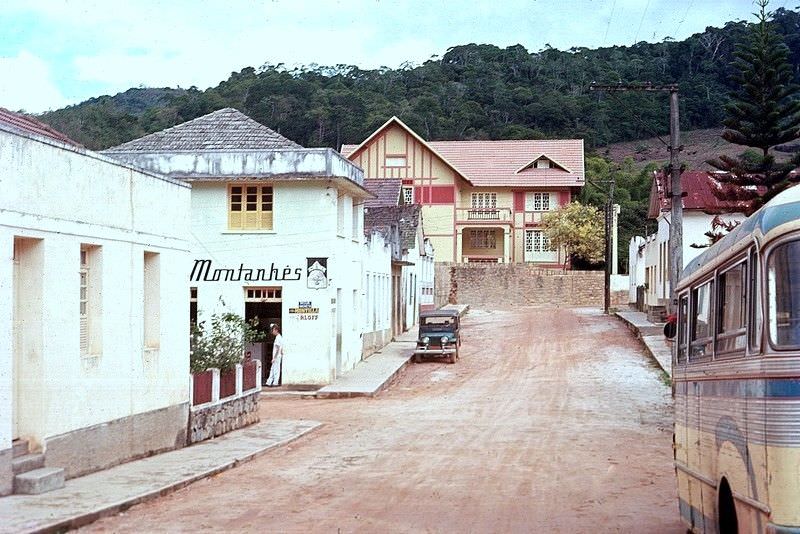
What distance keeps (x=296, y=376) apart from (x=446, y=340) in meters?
9.41

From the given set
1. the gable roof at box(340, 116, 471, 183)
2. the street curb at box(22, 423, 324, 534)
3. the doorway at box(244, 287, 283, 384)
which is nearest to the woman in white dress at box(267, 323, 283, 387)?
the doorway at box(244, 287, 283, 384)

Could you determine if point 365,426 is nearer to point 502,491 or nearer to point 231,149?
point 502,491

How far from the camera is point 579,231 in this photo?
70.0 metres

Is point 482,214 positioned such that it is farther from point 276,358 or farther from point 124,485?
point 124,485

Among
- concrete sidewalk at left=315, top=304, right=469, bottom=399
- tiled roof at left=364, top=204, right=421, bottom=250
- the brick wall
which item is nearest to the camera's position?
concrete sidewalk at left=315, top=304, right=469, bottom=399

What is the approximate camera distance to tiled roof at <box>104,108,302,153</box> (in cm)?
3331

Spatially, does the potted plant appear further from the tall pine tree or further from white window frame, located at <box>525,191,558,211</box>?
white window frame, located at <box>525,191,558,211</box>

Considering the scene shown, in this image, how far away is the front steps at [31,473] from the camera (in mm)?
12414

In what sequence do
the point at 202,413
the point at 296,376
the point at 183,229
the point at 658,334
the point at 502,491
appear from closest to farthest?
the point at 502,491 < the point at 183,229 < the point at 202,413 < the point at 296,376 < the point at 658,334

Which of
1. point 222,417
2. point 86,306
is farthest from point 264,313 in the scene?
point 86,306

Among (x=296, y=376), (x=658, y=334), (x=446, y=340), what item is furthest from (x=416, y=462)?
(x=658, y=334)

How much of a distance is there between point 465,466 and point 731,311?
922 cm

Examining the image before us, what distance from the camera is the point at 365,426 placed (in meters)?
23.6

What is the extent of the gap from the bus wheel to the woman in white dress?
2255 cm
